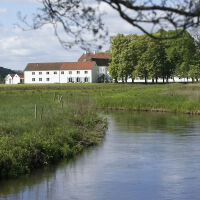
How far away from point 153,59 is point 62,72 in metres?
38.4

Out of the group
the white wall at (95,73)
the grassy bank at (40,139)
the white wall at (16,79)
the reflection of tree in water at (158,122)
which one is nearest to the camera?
the grassy bank at (40,139)

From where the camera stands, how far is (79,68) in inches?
A: 4343

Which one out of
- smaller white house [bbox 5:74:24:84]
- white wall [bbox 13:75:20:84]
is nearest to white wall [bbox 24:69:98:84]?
smaller white house [bbox 5:74:24:84]

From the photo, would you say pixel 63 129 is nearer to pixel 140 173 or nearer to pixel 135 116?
pixel 140 173

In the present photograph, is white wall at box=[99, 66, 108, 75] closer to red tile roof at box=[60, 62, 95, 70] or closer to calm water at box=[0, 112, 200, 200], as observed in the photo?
red tile roof at box=[60, 62, 95, 70]

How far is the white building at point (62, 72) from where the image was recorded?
109062 mm

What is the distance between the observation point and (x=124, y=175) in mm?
15656

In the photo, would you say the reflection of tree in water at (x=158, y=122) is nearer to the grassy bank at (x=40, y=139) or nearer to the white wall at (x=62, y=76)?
the grassy bank at (x=40, y=139)

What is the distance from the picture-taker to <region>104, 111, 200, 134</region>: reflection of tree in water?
28578mm

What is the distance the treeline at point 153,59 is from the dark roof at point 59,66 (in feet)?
67.2

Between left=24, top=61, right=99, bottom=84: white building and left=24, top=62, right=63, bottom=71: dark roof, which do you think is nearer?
left=24, top=61, right=99, bottom=84: white building

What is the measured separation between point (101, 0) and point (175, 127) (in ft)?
79.0

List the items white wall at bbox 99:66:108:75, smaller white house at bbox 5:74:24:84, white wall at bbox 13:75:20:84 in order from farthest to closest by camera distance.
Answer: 1. white wall at bbox 13:75:20:84
2. smaller white house at bbox 5:74:24:84
3. white wall at bbox 99:66:108:75

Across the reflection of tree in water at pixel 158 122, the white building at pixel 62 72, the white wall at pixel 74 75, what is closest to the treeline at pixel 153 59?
the white wall at pixel 74 75
